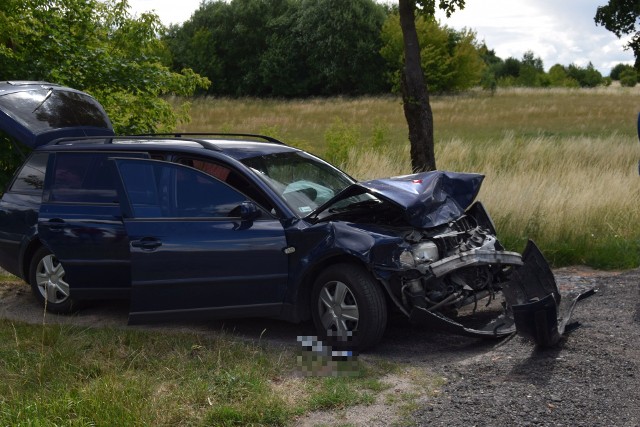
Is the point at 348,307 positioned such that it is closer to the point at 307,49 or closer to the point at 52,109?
the point at 52,109

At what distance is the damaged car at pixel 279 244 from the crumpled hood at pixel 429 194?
0.01 m

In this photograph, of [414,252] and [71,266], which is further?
[71,266]

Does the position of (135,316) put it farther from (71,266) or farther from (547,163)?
(547,163)

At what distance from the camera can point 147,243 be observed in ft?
22.3

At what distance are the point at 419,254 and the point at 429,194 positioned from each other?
0.55 metres

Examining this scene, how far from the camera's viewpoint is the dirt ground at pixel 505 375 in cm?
503

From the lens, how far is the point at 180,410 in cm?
511

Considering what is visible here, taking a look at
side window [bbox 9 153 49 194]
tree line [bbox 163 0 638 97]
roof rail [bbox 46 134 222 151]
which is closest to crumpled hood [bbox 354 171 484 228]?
roof rail [bbox 46 134 222 151]

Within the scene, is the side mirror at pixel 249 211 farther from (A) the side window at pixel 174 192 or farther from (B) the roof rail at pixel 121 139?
(B) the roof rail at pixel 121 139

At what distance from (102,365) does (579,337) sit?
3556mm

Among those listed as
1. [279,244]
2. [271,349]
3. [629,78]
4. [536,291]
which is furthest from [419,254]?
[629,78]

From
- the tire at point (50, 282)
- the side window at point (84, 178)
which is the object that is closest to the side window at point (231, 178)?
the side window at point (84, 178)

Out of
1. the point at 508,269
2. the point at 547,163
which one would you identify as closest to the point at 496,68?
the point at 547,163

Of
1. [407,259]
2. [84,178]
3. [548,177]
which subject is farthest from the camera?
[548,177]
